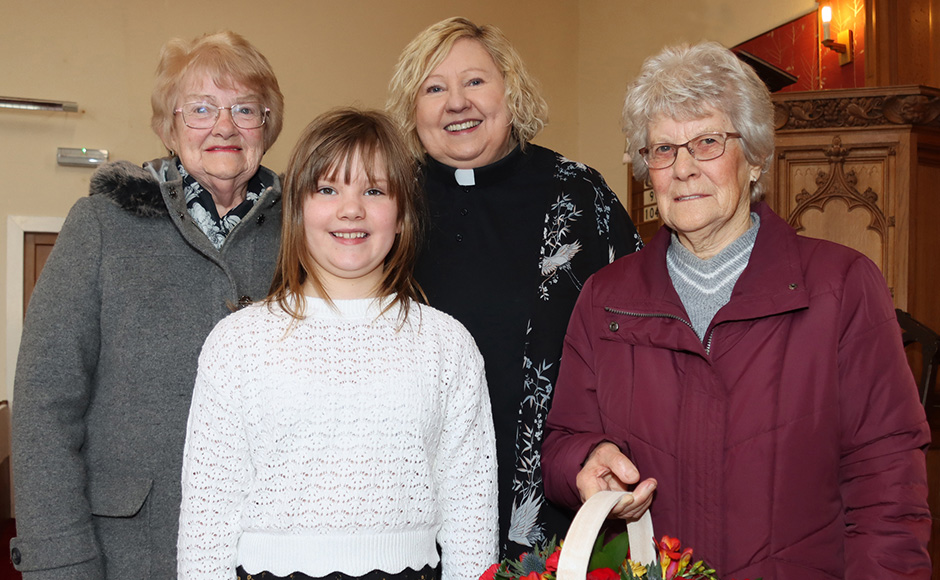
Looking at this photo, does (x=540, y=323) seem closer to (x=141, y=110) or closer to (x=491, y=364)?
(x=491, y=364)

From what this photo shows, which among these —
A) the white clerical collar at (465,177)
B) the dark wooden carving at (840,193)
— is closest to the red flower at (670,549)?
the white clerical collar at (465,177)

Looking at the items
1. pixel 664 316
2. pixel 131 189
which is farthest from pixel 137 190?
pixel 664 316

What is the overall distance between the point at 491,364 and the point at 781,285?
71 centimetres

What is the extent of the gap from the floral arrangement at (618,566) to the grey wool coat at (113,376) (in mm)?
801

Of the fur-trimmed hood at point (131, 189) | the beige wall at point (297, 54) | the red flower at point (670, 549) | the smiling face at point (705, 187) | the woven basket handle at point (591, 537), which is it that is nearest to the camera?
the woven basket handle at point (591, 537)

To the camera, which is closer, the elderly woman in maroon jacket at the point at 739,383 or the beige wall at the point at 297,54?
the elderly woman in maroon jacket at the point at 739,383

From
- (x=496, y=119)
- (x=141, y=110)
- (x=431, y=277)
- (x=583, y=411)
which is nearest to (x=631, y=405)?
(x=583, y=411)

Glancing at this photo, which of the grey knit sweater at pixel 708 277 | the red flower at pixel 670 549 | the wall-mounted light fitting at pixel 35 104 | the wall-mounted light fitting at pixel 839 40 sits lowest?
the red flower at pixel 670 549

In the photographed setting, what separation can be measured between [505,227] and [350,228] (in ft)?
1.73

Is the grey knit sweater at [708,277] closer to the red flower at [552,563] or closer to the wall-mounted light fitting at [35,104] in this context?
the red flower at [552,563]

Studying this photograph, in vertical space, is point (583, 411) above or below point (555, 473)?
above

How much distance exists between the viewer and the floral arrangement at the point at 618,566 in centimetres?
111

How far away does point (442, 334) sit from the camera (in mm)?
1664

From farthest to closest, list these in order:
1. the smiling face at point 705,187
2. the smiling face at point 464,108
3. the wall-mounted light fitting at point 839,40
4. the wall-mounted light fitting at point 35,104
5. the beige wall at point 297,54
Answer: the beige wall at point 297,54 < the wall-mounted light fitting at point 35,104 < the wall-mounted light fitting at point 839,40 < the smiling face at point 464,108 < the smiling face at point 705,187
